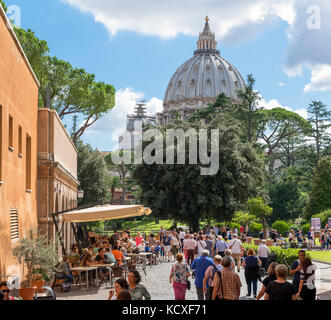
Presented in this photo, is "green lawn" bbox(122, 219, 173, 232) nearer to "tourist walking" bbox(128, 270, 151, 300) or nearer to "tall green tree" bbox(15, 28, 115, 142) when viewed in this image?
"tall green tree" bbox(15, 28, 115, 142)

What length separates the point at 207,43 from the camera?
532 ft

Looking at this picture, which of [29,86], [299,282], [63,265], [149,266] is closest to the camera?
[299,282]

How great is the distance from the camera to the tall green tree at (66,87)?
3528 cm

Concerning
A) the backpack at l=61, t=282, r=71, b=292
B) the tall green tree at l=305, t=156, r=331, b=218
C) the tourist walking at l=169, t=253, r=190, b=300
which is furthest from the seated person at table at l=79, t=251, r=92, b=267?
the tall green tree at l=305, t=156, r=331, b=218

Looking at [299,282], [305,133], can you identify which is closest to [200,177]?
[299,282]

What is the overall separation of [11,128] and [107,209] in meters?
3.90

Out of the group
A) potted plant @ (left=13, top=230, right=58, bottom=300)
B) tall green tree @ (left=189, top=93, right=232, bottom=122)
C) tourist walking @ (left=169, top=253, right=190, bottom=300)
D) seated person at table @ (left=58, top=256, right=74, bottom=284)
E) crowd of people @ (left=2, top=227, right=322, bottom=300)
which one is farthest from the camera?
tall green tree @ (left=189, top=93, right=232, bottom=122)

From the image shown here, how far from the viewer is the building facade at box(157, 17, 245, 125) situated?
149750mm

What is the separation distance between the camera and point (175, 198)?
122 ft

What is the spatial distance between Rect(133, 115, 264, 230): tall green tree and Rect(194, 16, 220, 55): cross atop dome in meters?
126

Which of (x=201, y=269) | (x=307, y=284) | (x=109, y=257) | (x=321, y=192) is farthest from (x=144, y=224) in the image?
(x=307, y=284)

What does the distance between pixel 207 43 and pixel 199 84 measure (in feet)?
58.5

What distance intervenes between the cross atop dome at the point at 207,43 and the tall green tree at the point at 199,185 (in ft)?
A: 412
